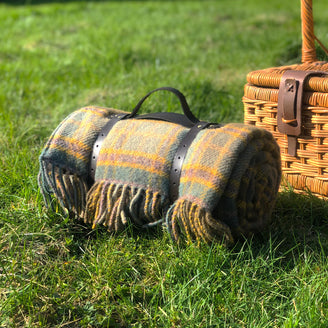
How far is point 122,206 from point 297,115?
974mm

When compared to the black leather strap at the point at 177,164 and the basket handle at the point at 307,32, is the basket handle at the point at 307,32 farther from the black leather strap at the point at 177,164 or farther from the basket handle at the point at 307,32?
the black leather strap at the point at 177,164

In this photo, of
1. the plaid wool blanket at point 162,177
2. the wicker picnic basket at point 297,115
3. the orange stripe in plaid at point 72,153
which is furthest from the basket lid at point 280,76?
the orange stripe in plaid at point 72,153

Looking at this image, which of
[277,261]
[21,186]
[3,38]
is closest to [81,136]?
[21,186]

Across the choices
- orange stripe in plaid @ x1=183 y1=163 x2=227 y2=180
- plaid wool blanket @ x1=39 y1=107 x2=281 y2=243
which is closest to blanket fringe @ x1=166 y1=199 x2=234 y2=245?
plaid wool blanket @ x1=39 y1=107 x2=281 y2=243

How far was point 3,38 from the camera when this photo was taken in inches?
→ 246

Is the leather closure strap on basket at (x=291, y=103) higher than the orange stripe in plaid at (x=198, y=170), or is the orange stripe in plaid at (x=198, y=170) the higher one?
the leather closure strap on basket at (x=291, y=103)

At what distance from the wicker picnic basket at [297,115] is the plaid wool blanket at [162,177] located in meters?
0.37

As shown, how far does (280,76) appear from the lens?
7.66ft

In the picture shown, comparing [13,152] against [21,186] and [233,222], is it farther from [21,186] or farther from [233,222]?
[233,222]

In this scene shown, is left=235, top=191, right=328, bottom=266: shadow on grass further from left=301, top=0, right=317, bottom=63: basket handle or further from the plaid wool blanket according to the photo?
left=301, top=0, right=317, bottom=63: basket handle

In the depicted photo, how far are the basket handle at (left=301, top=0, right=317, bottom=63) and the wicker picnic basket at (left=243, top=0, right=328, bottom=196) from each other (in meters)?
0.13

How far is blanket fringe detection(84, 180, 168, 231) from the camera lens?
1.88 meters

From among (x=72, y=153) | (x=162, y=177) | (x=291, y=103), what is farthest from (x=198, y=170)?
(x=291, y=103)

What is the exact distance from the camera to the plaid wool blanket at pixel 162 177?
70.0 inches
